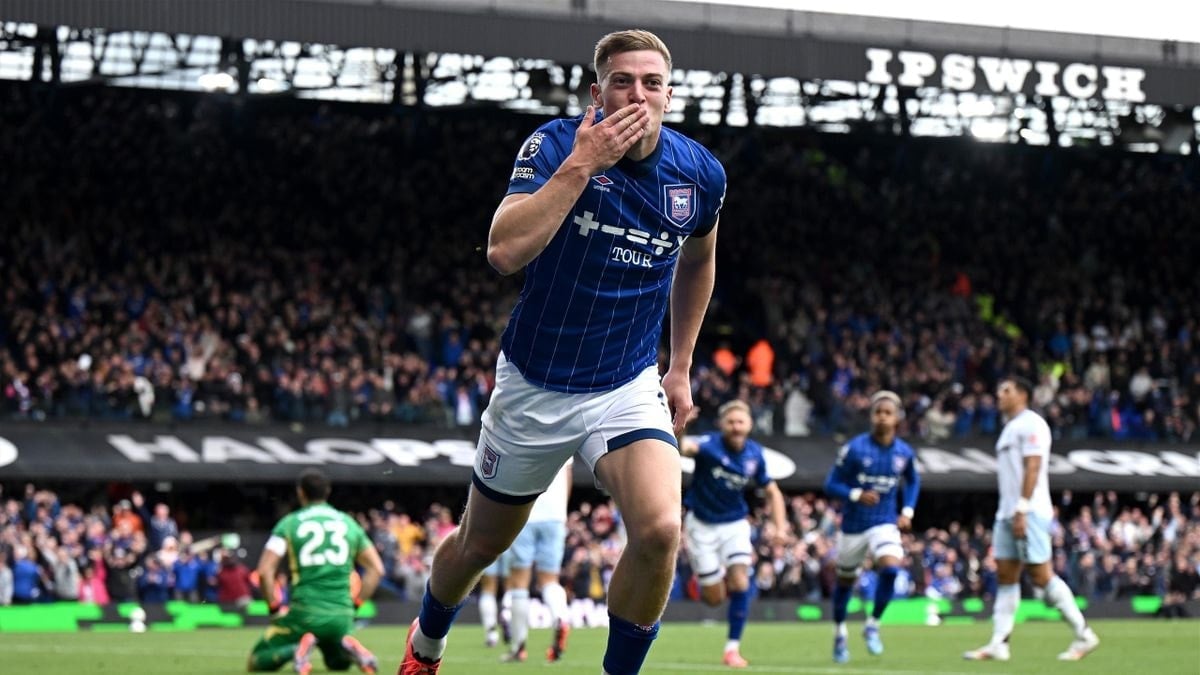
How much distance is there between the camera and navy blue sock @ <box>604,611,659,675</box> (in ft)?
21.8

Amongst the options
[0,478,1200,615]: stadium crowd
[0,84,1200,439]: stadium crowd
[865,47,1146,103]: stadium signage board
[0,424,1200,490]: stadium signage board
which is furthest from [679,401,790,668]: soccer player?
[865,47,1146,103]: stadium signage board

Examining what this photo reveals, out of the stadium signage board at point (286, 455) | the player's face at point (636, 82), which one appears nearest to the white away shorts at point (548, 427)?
→ the player's face at point (636, 82)

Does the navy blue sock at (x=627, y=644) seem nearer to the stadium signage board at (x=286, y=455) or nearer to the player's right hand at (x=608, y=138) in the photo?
the player's right hand at (x=608, y=138)

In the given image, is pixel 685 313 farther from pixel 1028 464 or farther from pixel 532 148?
pixel 1028 464

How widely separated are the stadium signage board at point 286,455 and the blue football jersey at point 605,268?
67.7ft

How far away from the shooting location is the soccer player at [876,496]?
1602 centimetres

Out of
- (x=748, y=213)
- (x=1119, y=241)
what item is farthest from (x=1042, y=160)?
(x=748, y=213)

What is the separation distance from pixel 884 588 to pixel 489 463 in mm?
10048

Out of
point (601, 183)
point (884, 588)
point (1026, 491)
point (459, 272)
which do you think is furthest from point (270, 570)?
point (459, 272)

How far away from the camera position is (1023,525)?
14891 mm

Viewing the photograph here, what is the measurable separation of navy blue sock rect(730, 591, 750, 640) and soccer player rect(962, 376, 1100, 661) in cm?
199

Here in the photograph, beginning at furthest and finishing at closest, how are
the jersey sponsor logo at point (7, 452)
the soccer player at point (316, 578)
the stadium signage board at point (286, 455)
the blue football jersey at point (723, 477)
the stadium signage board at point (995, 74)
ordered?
1. the stadium signage board at point (995, 74)
2. the stadium signage board at point (286, 455)
3. the jersey sponsor logo at point (7, 452)
4. the blue football jersey at point (723, 477)
5. the soccer player at point (316, 578)

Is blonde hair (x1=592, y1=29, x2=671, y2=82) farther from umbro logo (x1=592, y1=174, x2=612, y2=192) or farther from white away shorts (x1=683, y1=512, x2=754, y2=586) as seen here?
white away shorts (x1=683, y1=512, x2=754, y2=586)

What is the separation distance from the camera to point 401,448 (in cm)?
3055
